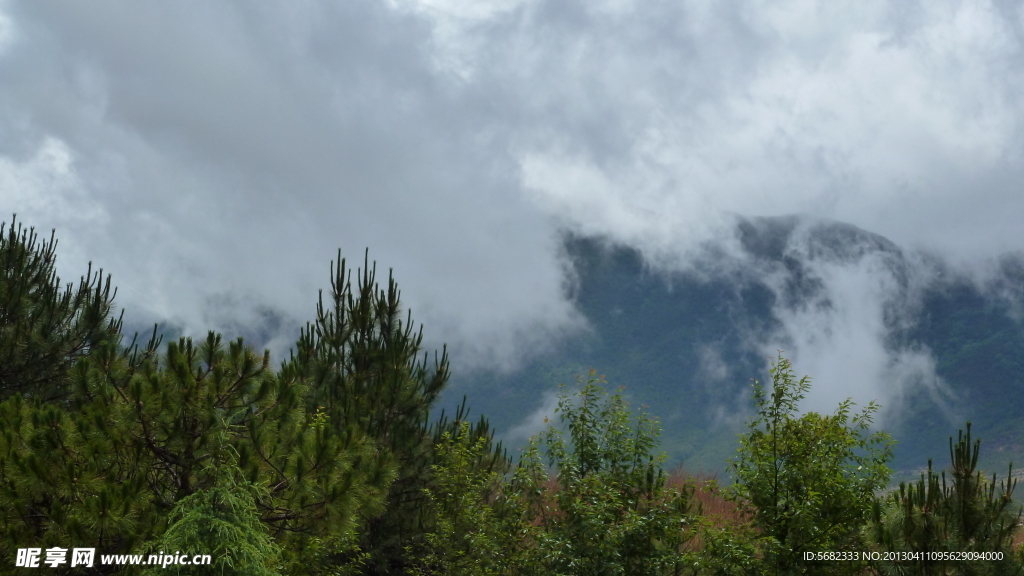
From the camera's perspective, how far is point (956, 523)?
11.0m

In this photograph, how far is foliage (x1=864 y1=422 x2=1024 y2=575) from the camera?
1080 centimetres

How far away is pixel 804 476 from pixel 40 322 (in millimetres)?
18356

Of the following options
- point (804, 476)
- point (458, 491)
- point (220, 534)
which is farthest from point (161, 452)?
point (804, 476)

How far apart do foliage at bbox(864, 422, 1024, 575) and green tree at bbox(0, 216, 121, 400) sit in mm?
18615

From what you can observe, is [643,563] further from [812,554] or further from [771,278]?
[771,278]

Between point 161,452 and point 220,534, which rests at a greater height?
point 161,452

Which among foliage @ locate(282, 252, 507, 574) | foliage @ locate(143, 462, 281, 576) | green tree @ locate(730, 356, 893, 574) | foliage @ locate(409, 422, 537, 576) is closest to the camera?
foliage @ locate(143, 462, 281, 576)

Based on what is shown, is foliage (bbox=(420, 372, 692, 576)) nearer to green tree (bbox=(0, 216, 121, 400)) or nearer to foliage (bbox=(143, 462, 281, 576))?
foliage (bbox=(143, 462, 281, 576))

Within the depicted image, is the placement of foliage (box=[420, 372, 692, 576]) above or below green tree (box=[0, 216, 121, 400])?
below

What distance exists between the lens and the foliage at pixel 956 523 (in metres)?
10.8

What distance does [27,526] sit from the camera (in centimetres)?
1103

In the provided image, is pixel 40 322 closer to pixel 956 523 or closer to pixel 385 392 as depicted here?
pixel 385 392

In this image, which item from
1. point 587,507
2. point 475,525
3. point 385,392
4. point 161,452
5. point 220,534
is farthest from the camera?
point 385,392

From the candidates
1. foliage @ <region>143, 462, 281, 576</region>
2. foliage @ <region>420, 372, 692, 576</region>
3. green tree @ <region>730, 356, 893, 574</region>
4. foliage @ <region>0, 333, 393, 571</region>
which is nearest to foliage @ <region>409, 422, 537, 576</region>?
foliage @ <region>420, 372, 692, 576</region>
